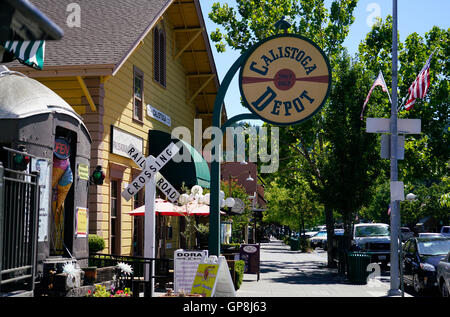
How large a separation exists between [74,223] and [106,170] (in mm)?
4037

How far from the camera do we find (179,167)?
61.6 feet

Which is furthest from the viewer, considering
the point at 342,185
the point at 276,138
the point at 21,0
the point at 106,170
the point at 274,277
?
the point at 276,138

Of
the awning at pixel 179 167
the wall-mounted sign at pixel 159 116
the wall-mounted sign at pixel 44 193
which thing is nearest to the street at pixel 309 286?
the awning at pixel 179 167

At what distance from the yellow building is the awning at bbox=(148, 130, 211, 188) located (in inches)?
11.7

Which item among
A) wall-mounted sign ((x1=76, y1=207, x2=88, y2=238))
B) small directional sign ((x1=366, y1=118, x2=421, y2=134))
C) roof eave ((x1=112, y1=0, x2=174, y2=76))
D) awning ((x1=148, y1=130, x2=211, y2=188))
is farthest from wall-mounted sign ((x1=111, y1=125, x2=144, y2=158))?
small directional sign ((x1=366, y1=118, x2=421, y2=134))

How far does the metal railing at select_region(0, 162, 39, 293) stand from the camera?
6254 millimetres

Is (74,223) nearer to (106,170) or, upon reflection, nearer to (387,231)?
(106,170)

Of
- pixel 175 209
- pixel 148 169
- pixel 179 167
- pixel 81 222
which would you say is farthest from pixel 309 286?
pixel 148 169

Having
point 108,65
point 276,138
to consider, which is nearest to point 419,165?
point 276,138

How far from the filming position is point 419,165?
96.3 ft

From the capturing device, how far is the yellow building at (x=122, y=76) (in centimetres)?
1516

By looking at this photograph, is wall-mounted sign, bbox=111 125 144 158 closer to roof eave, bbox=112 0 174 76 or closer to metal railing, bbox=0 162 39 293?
roof eave, bbox=112 0 174 76

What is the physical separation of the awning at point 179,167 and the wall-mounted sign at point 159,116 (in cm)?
66

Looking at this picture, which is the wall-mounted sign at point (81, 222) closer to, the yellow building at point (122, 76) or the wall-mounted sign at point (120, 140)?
the yellow building at point (122, 76)
